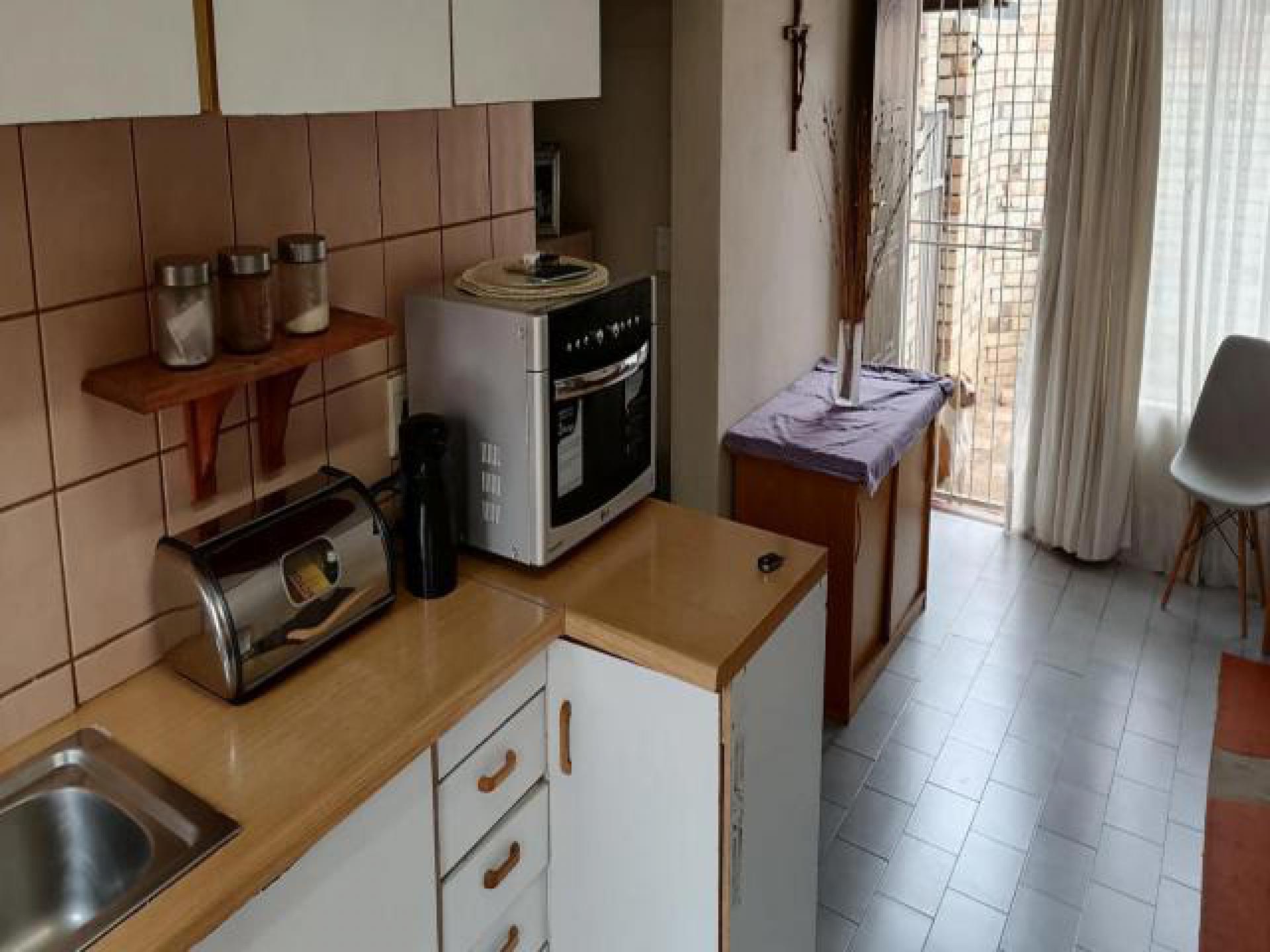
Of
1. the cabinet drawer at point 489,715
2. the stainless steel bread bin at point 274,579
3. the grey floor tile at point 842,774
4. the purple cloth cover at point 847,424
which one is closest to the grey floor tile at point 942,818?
the grey floor tile at point 842,774

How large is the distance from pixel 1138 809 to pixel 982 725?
465 millimetres

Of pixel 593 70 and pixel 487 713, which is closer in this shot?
pixel 487 713

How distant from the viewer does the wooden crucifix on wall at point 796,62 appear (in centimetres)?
334

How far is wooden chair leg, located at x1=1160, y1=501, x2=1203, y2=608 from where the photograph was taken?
388 cm

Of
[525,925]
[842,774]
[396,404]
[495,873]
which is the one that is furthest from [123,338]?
[842,774]

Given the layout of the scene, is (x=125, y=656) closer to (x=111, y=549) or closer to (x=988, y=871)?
(x=111, y=549)

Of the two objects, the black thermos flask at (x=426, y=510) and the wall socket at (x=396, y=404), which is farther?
the wall socket at (x=396, y=404)

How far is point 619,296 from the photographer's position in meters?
2.04

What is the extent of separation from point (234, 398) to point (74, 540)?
Answer: 32 centimetres

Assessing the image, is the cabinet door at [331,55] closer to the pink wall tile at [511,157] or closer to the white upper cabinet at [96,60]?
the white upper cabinet at [96,60]

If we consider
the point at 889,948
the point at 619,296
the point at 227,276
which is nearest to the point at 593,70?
the point at 619,296

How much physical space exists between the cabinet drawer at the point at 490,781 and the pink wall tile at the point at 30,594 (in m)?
0.56

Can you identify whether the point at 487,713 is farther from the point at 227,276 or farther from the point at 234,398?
the point at 227,276

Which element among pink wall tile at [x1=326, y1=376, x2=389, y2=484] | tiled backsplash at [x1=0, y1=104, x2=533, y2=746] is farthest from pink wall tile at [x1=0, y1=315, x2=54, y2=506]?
pink wall tile at [x1=326, y1=376, x2=389, y2=484]
